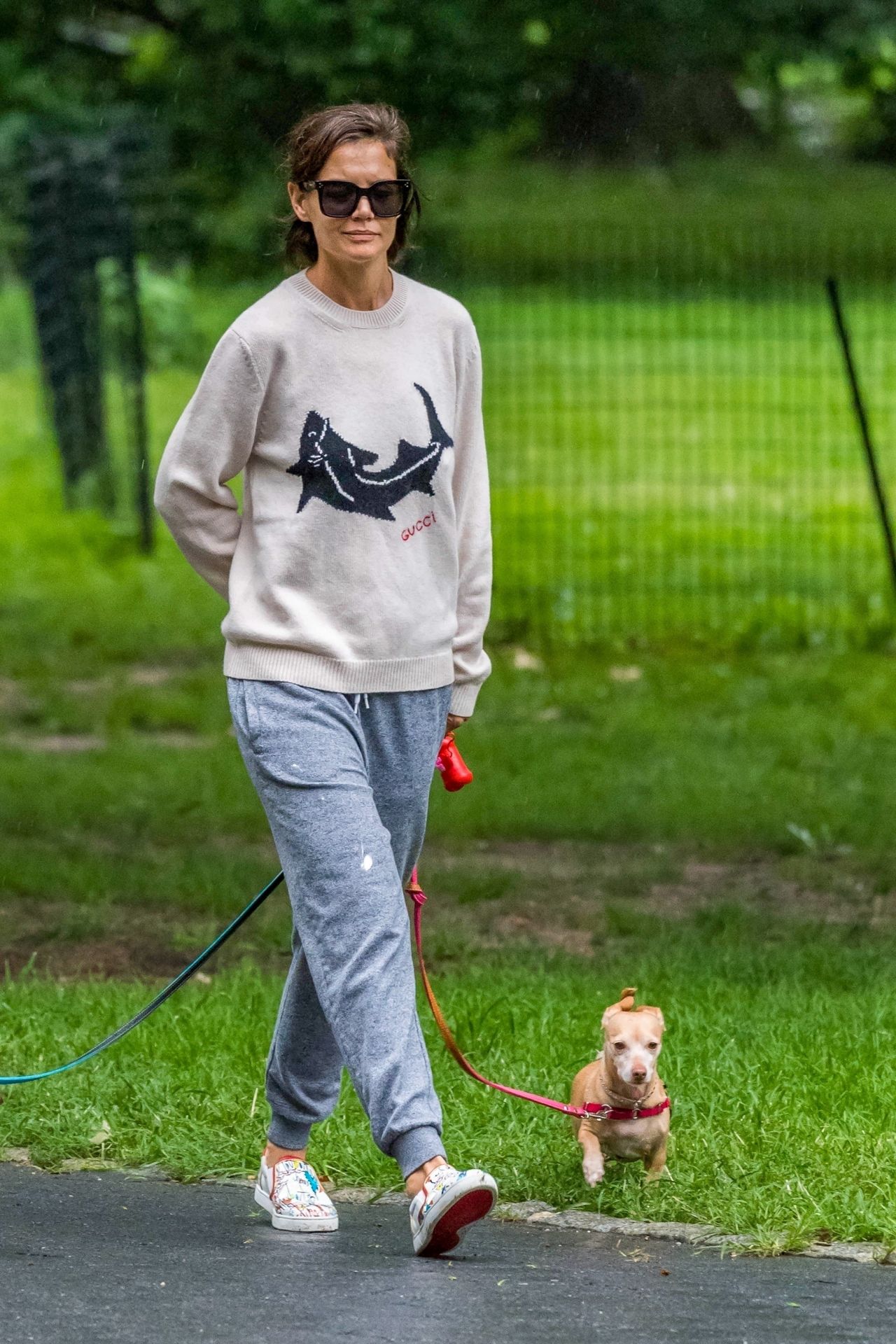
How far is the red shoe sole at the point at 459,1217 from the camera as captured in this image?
3.52 meters

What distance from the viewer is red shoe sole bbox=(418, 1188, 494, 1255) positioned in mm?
3518

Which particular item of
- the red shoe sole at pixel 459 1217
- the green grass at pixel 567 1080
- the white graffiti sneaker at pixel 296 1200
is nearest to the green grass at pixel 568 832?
the green grass at pixel 567 1080

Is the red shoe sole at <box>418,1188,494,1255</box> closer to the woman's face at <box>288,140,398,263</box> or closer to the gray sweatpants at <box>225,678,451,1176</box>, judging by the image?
the gray sweatpants at <box>225,678,451,1176</box>

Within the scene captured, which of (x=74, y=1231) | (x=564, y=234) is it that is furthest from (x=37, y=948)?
(x=564, y=234)

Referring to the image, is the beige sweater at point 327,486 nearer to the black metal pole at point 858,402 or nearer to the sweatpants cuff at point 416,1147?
the sweatpants cuff at point 416,1147

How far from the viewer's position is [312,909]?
3.67 m

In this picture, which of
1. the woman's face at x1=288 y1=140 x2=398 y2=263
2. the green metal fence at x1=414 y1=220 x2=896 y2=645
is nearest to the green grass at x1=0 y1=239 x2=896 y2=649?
the green metal fence at x1=414 y1=220 x2=896 y2=645

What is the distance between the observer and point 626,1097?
396 cm

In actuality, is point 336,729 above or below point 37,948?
above

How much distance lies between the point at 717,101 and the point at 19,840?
15.2 m

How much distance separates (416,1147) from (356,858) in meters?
0.49

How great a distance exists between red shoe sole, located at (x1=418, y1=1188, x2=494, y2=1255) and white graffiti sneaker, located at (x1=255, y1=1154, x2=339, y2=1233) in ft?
1.06

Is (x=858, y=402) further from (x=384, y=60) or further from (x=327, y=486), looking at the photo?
(x=327, y=486)

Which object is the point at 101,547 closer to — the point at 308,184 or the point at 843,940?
the point at 843,940
